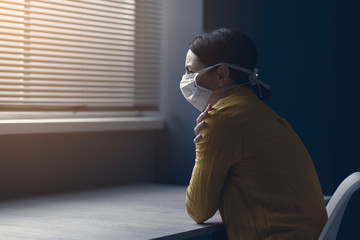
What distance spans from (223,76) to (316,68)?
1.06 meters

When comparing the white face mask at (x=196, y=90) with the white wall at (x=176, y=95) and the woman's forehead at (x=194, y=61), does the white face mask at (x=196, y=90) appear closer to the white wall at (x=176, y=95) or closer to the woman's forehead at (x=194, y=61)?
the woman's forehead at (x=194, y=61)

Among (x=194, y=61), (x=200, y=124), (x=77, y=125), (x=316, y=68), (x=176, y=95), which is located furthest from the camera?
(x=176, y=95)

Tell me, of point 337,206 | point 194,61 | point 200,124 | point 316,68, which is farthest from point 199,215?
point 316,68

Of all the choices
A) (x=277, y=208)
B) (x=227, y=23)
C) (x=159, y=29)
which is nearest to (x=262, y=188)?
(x=277, y=208)

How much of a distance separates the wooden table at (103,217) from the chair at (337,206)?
0.35 m

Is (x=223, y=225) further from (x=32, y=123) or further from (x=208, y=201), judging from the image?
(x=32, y=123)

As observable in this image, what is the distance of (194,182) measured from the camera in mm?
1945

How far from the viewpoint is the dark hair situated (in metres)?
2.04

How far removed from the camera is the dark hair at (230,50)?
6.68 ft

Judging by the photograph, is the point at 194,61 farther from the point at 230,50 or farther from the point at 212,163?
the point at 212,163

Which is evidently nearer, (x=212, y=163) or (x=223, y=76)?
(x=212, y=163)

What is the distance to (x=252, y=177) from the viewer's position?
187 centimetres

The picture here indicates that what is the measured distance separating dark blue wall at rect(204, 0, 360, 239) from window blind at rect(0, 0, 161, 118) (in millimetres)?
422

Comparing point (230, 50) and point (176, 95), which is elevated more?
point (230, 50)
